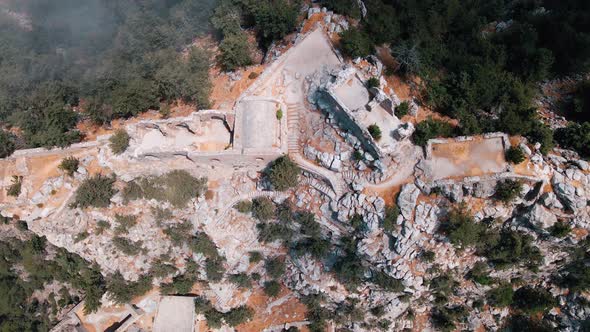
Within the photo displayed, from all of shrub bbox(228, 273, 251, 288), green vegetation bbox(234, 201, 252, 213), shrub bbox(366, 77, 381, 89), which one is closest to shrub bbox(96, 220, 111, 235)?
green vegetation bbox(234, 201, 252, 213)

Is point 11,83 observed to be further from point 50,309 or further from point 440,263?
point 440,263

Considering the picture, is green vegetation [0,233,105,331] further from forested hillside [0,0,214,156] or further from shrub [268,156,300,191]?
shrub [268,156,300,191]

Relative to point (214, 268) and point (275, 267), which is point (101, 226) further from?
point (275, 267)

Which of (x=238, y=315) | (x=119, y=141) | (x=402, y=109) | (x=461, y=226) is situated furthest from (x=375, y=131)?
(x=238, y=315)

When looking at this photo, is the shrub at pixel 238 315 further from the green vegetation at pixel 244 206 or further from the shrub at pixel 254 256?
the green vegetation at pixel 244 206

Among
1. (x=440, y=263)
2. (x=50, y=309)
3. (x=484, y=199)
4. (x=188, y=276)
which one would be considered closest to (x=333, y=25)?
(x=484, y=199)
